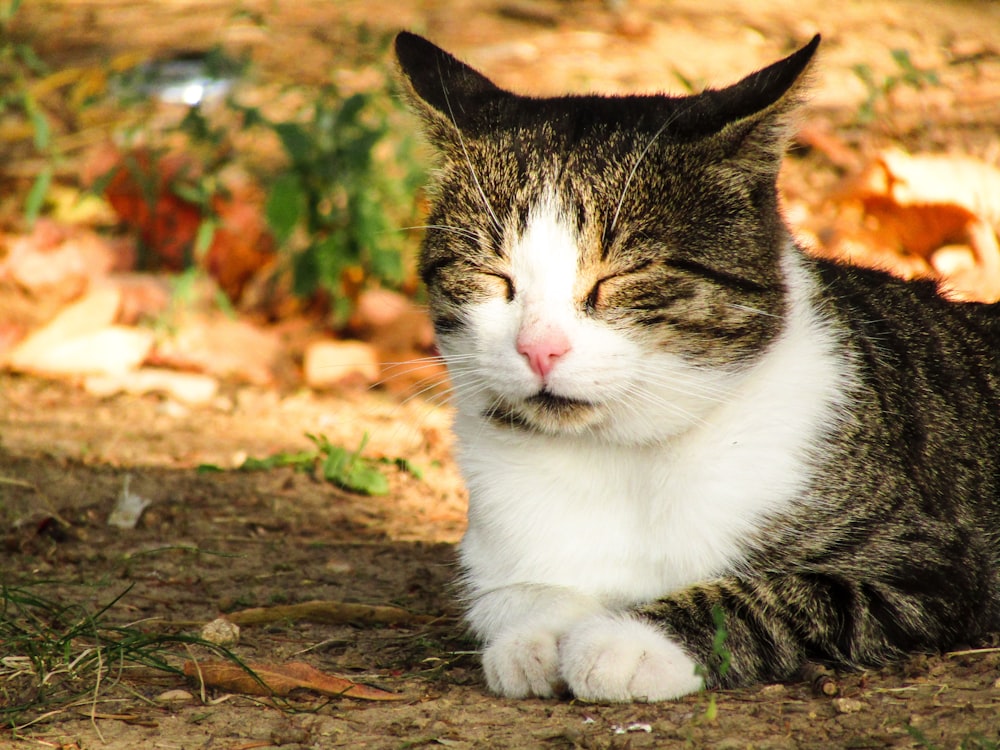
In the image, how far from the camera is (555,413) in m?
2.76

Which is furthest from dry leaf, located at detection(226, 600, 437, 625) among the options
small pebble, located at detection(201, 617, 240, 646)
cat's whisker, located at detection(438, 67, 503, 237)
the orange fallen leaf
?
cat's whisker, located at detection(438, 67, 503, 237)

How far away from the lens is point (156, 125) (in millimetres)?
7582

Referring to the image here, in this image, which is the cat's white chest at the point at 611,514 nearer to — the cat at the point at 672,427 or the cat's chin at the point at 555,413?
the cat at the point at 672,427

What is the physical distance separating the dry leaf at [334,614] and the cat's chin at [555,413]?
0.81 meters

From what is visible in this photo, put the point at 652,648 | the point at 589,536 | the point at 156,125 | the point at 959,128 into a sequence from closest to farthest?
the point at 652,648 < the point at 589,536 < the point at 959,128 < the point at 156,125

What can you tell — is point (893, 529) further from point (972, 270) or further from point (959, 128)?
point (959, 128)

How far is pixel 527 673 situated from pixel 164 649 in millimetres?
970

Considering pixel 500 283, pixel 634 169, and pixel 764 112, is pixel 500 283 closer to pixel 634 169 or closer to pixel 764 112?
pixel 634 169

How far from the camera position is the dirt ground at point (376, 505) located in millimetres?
2422

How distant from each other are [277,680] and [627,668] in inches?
32.0

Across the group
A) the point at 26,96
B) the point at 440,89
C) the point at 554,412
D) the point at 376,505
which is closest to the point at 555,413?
the point at 554,412

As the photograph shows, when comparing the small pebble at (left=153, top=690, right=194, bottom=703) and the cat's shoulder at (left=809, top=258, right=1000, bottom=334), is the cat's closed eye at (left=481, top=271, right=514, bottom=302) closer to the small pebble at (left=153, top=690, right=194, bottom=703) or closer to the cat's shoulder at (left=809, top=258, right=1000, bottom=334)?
the cat's shoulder at (left=809, top=258, right=1000, bottom=334)

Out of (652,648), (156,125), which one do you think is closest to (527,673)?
(652,648)

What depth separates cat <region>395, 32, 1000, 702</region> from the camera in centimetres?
265
